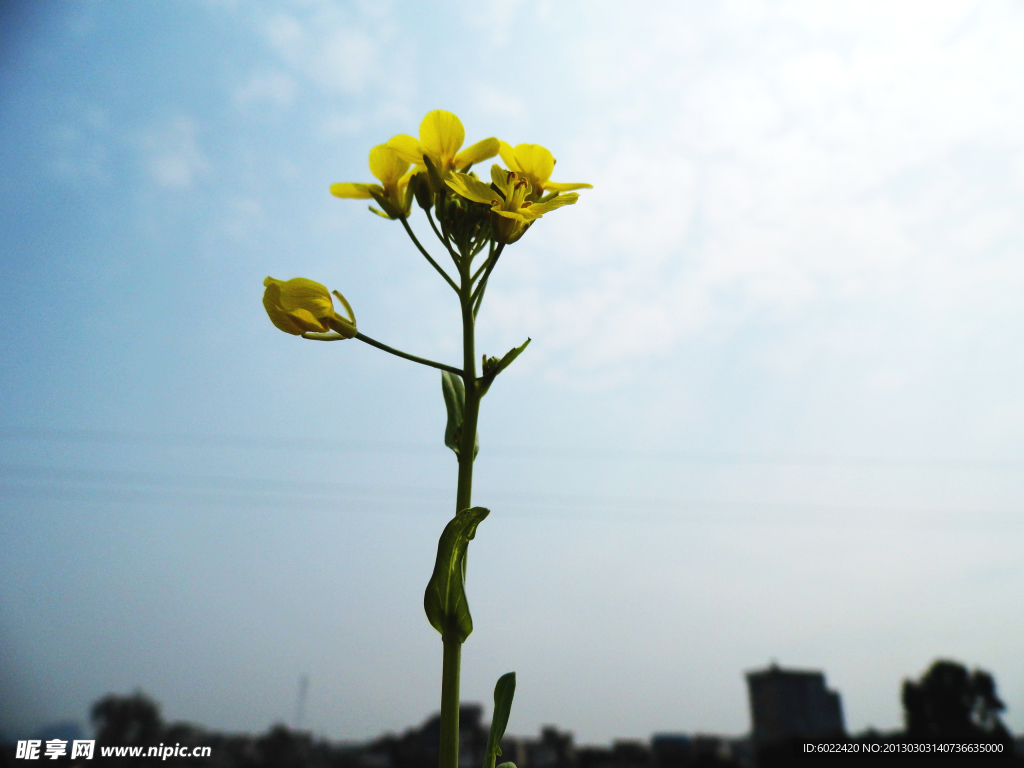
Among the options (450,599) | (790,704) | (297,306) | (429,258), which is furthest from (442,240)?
(790,704)

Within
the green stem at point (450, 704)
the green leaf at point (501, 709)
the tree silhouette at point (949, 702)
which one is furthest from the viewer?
the tree silhouette at point (949, 702)

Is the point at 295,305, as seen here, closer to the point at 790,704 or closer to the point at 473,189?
the point at 473,189

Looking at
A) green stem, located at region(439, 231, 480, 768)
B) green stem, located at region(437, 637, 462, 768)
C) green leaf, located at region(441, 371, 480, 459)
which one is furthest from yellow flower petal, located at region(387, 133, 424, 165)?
green stem, located at region(437, 637, 462, 768)

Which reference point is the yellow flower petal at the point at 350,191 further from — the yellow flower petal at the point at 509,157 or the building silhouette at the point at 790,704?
the building silhouette at the point at 790,704

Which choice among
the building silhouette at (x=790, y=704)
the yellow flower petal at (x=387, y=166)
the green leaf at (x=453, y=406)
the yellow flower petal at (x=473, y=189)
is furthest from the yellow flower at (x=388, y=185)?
the building silhouette at (x=790, y=704)

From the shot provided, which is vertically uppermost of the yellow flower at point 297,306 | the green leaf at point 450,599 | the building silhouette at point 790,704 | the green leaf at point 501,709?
the yellow flower at point 297,306

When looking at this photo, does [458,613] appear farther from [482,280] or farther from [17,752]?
[17,752]

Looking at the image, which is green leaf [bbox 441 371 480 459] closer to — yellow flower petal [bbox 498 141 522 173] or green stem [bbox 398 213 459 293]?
green stem [bbox 398 213 459 293]
